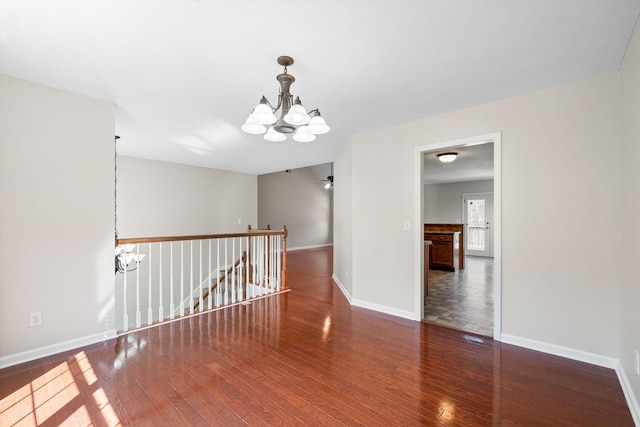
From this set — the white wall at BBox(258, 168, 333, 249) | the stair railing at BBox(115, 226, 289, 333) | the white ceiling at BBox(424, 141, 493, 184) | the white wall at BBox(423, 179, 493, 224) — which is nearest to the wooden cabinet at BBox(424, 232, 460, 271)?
the white ceiling at BBox(424, 141, 493, 184)

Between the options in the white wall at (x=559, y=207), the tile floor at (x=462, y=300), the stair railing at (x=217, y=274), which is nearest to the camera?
the white wall at (x=559, y=207)

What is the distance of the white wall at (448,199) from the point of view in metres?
8.91

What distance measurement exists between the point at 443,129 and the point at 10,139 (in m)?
4.11

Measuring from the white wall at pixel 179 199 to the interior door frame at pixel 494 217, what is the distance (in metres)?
4.23

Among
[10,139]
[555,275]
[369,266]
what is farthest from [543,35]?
[10,139]

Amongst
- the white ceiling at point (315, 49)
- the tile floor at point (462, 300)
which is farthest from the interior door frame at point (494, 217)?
the white ceiling at point (315, 49)

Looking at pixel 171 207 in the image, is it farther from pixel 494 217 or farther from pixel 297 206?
pixel 494 217

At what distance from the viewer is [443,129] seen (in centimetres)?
324

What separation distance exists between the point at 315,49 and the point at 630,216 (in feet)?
8.04

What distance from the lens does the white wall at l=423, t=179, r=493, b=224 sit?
891 centimetres

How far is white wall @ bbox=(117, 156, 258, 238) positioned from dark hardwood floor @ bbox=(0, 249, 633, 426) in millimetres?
3217

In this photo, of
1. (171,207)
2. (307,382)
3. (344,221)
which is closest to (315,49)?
(307,382)

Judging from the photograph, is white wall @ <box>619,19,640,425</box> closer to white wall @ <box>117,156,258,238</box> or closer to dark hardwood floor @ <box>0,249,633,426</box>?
dark hardwood floor @ <box>0,249,633,426</box>

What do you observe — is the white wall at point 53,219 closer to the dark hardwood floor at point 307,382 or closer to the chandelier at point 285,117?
the dark hardwood floor at point 307,382
